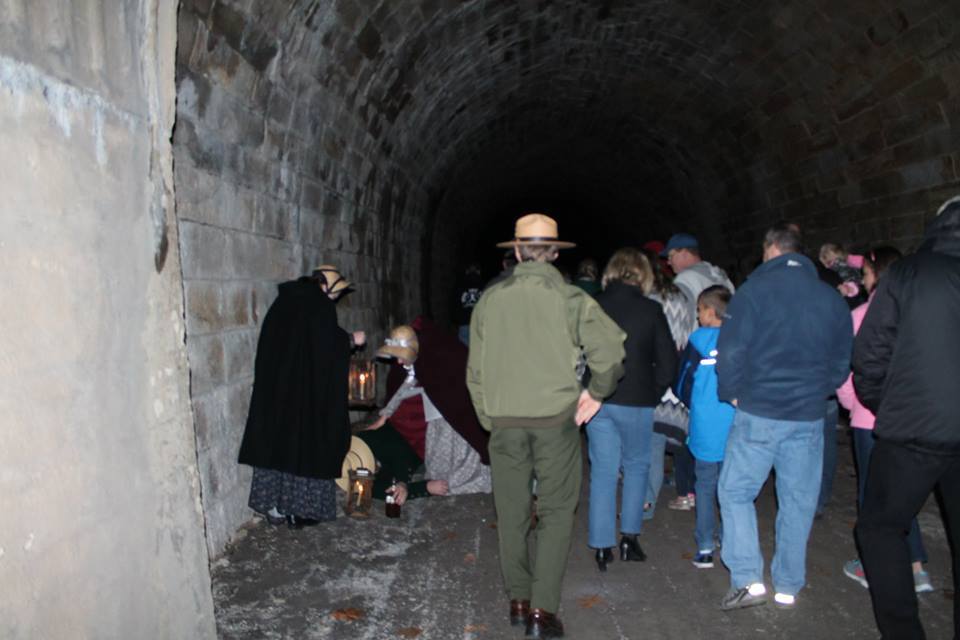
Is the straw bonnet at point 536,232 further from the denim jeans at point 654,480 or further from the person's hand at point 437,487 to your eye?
the person's hand at point 437,487

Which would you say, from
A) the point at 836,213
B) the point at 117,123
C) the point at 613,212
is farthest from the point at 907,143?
the point at 613,212

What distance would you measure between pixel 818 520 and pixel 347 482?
3550 millimetres

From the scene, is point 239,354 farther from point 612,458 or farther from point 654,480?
point 654,480

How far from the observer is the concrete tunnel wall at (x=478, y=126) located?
5.63 m

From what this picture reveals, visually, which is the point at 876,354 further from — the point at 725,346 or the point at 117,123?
the point at 117,123

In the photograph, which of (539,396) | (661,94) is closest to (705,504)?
(539,396)

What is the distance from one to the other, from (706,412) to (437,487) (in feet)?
8.19

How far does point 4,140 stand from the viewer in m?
2.37

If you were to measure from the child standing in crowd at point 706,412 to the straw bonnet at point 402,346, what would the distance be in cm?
238

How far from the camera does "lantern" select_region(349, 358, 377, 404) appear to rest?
6672 millimetres

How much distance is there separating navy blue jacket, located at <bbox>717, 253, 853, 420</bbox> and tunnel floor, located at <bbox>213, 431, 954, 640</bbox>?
3.67 feet

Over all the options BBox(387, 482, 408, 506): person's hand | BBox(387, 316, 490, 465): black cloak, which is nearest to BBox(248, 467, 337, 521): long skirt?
BBox(387, 482, 408, 506): person's hand

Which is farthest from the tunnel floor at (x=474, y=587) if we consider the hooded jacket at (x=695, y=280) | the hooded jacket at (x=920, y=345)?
the hooded jacket at (x=695, y=280)

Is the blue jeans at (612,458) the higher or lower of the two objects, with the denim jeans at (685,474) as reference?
higher
